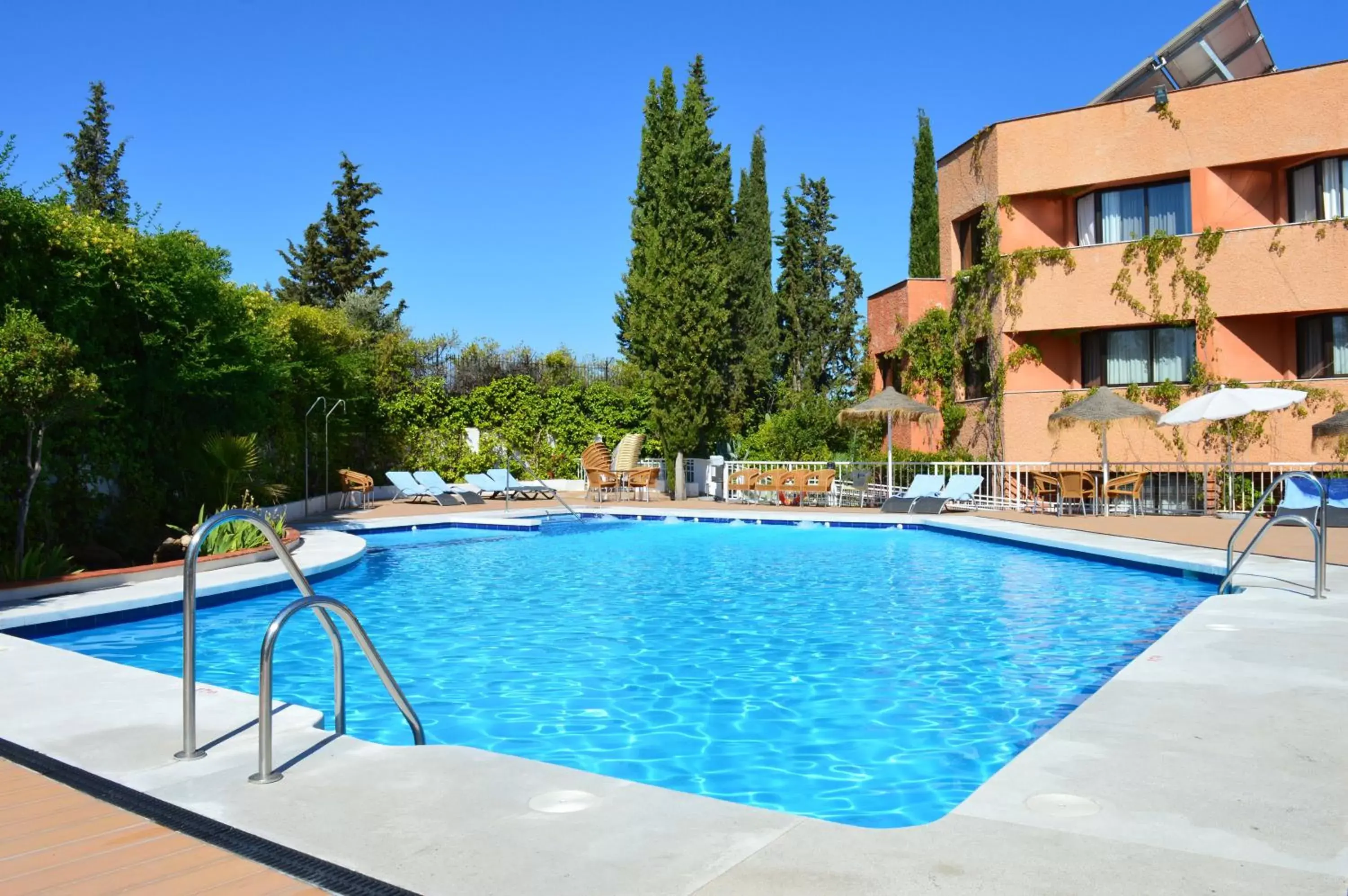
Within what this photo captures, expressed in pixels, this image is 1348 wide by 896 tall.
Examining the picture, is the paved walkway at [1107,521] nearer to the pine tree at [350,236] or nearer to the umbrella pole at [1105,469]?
the umbrella pole at [1105,469]

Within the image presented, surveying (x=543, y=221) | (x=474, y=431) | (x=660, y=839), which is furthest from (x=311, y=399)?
(x=660, y=839)

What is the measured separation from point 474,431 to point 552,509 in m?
5.87

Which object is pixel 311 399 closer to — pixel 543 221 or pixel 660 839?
pixel 543 221

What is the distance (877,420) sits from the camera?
80.4 ft

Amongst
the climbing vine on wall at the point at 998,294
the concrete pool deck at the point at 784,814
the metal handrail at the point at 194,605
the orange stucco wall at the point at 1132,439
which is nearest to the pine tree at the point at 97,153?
the climbing vine on wall at the point at 998,294

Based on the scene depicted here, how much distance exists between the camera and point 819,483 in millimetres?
21344

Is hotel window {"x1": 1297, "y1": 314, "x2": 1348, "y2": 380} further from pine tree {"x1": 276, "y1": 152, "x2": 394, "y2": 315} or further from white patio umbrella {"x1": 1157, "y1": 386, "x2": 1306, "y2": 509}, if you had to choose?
pine tree {"x1": 276, "y1": 152, "x2": 394, "y2": 315}

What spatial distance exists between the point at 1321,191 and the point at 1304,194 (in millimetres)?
419

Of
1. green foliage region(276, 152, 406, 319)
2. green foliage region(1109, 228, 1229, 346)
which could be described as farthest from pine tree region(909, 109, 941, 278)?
green foliage region(276, 152, 406, 319)

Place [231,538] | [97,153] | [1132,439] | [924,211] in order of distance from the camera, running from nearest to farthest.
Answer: [231,538] < [1132,439] < [924,211] < [97,153]

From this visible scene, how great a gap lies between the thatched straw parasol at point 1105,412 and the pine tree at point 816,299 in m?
17.1

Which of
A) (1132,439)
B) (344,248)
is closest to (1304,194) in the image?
(1132,439)

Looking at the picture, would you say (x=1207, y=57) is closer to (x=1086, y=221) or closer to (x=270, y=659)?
(x=1086, y=221)

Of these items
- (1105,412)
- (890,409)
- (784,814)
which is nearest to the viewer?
(784,814)
